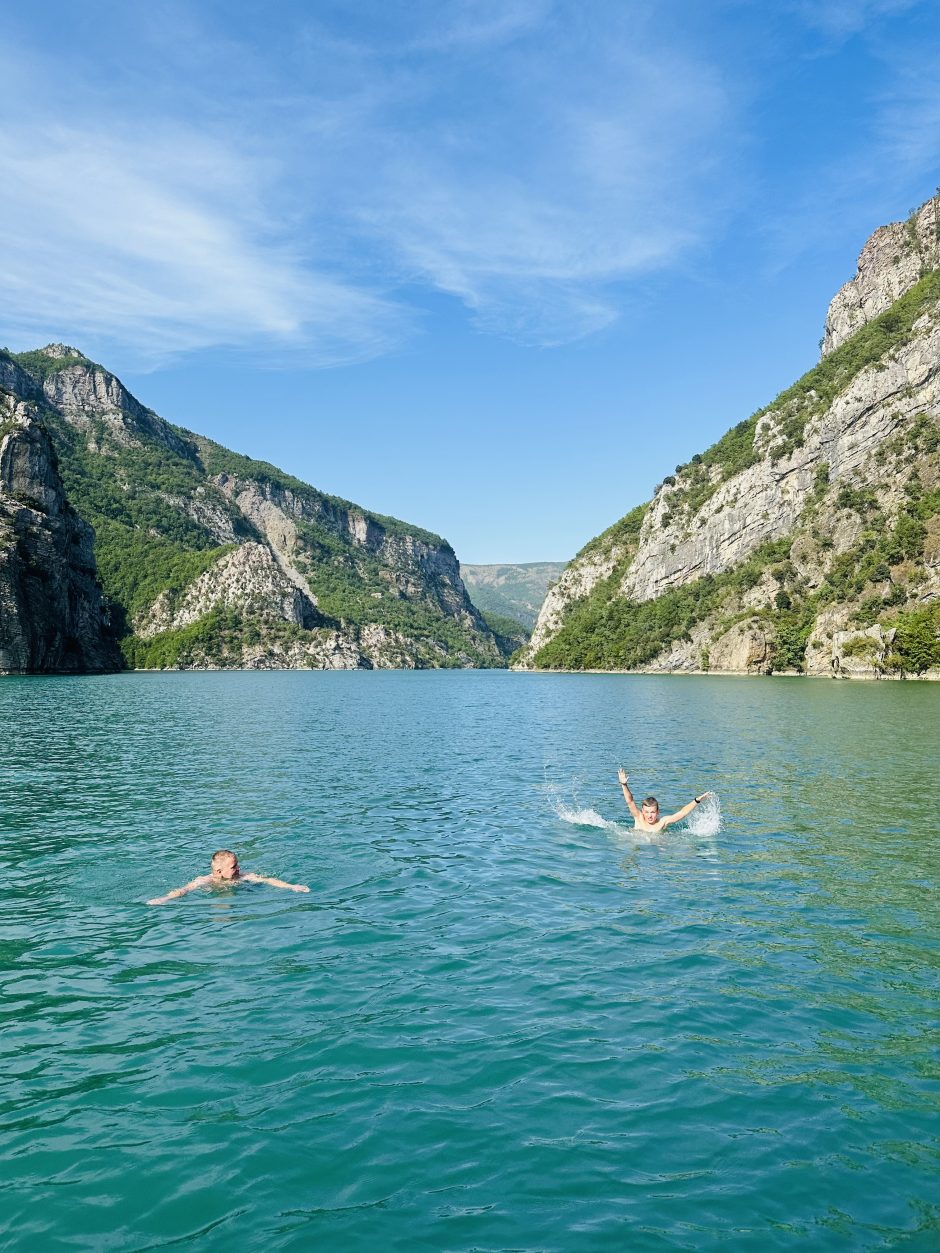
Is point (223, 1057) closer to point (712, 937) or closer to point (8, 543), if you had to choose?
point (712, 937)

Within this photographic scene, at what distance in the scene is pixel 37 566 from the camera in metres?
154

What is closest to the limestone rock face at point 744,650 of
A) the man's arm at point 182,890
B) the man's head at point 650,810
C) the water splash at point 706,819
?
the water splash at point 706,819

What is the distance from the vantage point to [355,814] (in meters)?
29.8

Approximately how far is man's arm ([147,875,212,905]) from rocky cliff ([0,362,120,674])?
140m

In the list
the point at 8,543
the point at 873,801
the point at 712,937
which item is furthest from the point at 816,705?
the point at 8,543

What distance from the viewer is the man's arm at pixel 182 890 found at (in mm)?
19538

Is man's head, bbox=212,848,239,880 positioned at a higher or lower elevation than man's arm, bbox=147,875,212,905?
higher

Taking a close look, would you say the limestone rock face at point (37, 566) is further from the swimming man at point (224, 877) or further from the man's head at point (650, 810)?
the man's head at point (650, 810)

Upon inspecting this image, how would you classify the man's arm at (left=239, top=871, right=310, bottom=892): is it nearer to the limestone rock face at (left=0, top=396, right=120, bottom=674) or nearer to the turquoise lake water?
the turquoise lake water

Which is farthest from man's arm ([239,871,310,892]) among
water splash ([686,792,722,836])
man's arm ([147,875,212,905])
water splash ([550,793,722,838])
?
water splash ([686,792,722,836])

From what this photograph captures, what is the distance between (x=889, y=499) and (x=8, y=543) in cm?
17127

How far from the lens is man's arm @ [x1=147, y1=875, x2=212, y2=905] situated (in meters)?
19.5

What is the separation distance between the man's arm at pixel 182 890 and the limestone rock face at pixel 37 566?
14039cm

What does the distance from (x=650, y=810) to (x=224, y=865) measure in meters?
13.5
